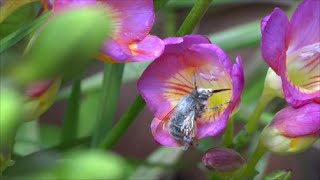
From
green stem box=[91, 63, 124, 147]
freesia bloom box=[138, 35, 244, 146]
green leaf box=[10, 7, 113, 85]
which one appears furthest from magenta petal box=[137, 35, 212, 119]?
green leaf box=[10, 7, 113, 85]

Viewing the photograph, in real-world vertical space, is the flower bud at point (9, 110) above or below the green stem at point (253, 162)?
above

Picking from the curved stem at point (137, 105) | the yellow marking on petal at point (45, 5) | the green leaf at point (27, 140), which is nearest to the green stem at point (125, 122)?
the curved stem at point (137, 105)

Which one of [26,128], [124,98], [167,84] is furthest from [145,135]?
[167,84]

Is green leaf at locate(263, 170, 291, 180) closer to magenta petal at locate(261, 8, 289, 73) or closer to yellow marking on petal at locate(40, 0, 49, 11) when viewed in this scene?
magenta petal at locate(261, 8, 289, 73)

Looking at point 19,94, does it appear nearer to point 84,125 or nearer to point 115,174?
point 115,174

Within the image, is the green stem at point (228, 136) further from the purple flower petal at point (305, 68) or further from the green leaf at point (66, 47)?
the green leaf at point (66, 47)

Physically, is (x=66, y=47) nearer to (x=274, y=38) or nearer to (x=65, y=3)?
(x=65, y=3)
